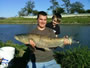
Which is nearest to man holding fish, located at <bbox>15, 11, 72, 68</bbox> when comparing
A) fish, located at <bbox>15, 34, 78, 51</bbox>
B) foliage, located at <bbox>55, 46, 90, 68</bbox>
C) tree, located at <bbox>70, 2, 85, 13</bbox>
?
fish, located at <bbox>15, 34, 78, 51</bbox>

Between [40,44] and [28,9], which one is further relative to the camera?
[28,9]

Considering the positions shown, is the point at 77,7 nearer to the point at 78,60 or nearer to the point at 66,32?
the point at 66,32

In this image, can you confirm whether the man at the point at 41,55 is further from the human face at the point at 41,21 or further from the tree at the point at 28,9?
the tree at the point at 28,9

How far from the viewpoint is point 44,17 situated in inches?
153

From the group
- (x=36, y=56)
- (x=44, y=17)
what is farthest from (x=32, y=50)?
(x=44, y=17)

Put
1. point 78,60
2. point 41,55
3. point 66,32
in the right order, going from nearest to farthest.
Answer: point 41,55
point 78,60
point 66,32

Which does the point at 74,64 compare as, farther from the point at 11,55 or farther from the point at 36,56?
the point at 36,56

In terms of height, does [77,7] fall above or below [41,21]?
below

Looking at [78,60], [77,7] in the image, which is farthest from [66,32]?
[77,7]

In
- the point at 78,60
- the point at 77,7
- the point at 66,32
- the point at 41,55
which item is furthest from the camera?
the point at 77,7

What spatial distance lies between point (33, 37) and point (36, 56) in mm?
400

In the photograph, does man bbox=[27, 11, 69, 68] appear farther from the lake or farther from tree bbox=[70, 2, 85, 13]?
tree bbox=[70, 2, 85, 13]

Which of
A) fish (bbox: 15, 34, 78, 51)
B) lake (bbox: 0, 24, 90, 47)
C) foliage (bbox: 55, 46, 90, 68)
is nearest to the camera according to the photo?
fish (bbox: 15, 34, 78, 51)

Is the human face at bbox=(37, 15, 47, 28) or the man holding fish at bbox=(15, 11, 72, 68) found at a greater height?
the human face at bbox=(37, 15, 47, 28)
